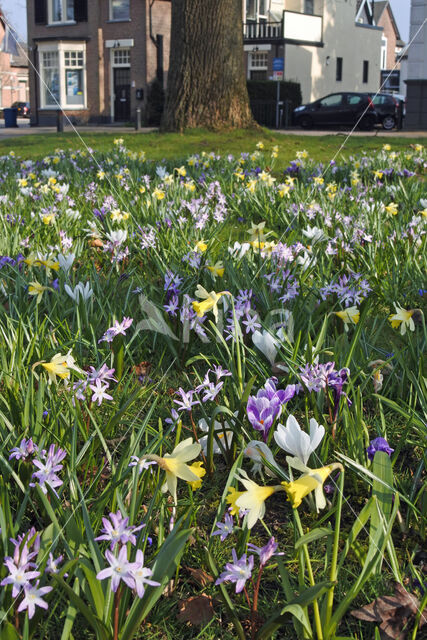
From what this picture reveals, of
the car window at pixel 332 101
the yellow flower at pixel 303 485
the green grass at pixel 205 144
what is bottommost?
the yellow flower at pixel 303 485

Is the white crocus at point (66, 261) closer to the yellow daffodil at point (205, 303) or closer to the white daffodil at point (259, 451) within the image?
the yellow daffodil at point (205, 303)

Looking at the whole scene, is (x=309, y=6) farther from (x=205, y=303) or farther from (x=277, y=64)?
(x=205, y=303)

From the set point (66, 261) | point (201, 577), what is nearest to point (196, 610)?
point (201, 577)

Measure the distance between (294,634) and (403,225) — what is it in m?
3.28

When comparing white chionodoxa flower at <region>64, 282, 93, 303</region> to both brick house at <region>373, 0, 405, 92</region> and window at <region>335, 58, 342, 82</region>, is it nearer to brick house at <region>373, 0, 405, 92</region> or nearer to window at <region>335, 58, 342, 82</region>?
window at <region>335, 58, 342, 82</region>

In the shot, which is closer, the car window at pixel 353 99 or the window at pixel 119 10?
the car window at pixel 353 99

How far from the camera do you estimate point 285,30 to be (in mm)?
35438

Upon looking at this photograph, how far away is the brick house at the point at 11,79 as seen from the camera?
6350 centimetres

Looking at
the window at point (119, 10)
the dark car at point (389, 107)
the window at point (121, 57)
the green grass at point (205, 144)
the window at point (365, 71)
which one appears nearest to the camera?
the green grass at point (205, 144)

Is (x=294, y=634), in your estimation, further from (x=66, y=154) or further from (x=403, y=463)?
(x=66, y=154)

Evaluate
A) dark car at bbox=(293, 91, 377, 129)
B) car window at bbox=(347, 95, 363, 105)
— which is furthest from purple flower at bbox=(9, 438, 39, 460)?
car window at bbox=(347, 95, 363, 105)

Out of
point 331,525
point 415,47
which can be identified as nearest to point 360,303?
point 331,525

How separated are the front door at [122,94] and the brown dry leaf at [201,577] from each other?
35617mm

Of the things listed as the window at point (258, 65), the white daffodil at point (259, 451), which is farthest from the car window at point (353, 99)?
the white daffodil at point (259, 451)
